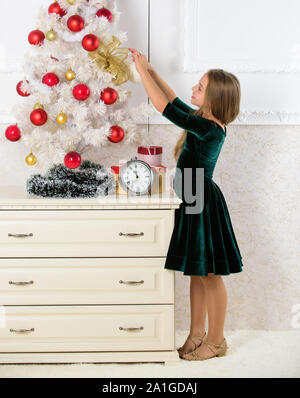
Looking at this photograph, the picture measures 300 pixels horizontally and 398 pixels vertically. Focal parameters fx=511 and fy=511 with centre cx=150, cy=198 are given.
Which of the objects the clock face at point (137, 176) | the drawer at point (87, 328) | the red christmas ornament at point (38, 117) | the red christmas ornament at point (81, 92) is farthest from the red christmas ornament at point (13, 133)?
the drawer at point (87, 328)

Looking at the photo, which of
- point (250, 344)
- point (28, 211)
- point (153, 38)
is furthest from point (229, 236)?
point (153, 38)

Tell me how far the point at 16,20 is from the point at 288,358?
93.2 inches

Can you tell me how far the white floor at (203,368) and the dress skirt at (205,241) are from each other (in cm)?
50

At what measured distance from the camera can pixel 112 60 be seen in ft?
8.47

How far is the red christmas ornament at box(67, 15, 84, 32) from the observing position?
2459 mm

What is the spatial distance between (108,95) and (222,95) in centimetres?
56

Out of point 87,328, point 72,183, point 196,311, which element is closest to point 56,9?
point 72,183

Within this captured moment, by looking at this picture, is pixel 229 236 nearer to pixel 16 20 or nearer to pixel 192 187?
pixel 192 187

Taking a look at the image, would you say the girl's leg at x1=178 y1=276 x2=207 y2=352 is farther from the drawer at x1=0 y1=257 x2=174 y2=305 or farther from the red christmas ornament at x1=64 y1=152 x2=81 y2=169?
the red christmas ornament at x1=64 y1=152 x2=81 y2=169

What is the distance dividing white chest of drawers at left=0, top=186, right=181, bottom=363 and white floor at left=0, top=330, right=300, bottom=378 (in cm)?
4

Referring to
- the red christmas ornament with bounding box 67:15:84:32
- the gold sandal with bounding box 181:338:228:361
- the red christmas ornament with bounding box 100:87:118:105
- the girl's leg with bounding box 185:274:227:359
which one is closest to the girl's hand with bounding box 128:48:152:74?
the red christmas ornament with bounding box 100:87:118:105

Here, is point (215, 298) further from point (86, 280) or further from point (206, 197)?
point (86, 280)

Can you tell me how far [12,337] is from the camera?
101 inches

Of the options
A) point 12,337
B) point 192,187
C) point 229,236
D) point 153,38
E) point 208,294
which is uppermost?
point 153,38
